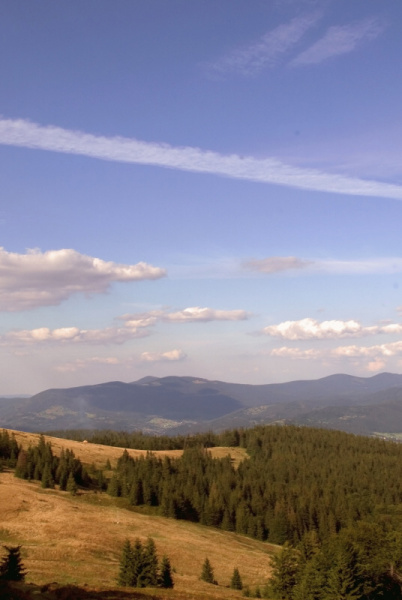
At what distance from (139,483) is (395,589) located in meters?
72.2

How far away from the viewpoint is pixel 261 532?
434ft

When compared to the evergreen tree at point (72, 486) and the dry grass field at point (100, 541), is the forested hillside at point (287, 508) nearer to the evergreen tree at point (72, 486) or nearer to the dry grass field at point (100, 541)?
the evergreen tree at point (72, 486)

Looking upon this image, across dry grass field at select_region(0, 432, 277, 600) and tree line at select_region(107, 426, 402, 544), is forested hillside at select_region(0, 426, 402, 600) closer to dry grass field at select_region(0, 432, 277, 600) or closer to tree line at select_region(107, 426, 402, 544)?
tree line at select_region(107, 426, 402, 544)

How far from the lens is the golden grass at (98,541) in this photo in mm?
62469

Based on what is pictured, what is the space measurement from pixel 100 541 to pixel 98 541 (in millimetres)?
445

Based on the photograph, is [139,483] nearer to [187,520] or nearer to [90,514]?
[187,520]

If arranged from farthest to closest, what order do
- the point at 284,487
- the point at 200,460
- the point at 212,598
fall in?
the point at 200,460, the point at 284,487, the point at 212,598

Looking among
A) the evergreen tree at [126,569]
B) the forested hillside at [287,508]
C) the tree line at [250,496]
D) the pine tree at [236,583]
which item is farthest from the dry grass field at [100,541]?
the tree line at [250,496]

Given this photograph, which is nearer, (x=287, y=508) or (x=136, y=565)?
(x=136, y=565)

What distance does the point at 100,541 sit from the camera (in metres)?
82.1

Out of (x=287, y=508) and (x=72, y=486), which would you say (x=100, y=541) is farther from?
(x=287, y=508)

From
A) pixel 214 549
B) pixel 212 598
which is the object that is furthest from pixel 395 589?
pixel 212 598

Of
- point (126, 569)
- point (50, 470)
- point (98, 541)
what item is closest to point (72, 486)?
point (50, 470)

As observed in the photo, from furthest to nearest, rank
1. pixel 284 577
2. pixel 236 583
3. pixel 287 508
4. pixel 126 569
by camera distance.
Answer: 1. pixel 287 508
2. pixel 236 583
3. pixel 284 577
4. pixel 126 569
